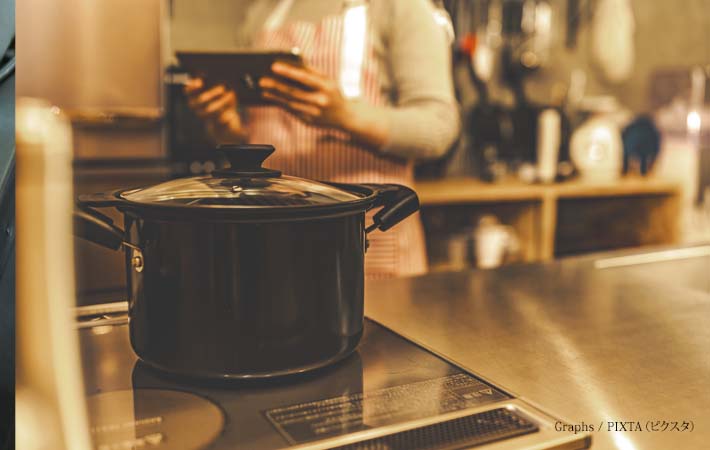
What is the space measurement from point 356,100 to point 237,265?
723 mm

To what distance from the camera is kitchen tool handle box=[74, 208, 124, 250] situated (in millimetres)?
567

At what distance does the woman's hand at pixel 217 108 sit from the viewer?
995 millimetres

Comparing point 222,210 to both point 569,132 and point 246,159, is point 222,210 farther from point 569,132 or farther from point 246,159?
point 569,132

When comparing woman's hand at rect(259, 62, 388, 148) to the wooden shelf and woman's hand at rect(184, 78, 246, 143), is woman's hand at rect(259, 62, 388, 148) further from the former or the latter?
the wooden shelf

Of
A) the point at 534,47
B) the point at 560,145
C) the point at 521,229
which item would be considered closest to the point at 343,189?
the point at 521,229

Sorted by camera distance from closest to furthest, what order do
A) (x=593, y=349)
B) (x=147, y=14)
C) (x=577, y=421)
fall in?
(x=577, y=421), (x=593, y=349), (x=147, y=14)

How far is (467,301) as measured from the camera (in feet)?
3.00

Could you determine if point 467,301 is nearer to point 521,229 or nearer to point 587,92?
point 521,229

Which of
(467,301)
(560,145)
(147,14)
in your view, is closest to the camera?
(467,301)

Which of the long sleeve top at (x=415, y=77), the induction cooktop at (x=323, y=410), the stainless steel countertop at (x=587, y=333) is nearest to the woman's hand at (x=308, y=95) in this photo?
the long sleeve top at (x=415, y=77)

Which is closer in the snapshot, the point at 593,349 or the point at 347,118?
the point at 593,349

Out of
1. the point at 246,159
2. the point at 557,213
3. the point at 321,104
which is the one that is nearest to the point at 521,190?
the point at 557,213

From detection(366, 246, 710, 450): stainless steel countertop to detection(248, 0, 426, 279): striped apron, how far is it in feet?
0.82

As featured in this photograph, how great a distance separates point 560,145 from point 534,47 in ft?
1.34
